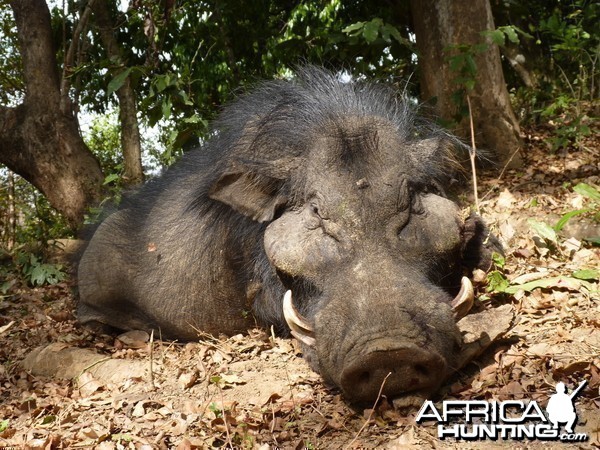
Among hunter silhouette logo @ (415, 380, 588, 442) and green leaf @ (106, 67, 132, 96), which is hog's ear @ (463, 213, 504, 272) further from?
green leaf @ (106, 67, 132, 96)

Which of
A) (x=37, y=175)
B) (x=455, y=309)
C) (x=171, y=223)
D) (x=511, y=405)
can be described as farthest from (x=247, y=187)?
(x=37, y=175)

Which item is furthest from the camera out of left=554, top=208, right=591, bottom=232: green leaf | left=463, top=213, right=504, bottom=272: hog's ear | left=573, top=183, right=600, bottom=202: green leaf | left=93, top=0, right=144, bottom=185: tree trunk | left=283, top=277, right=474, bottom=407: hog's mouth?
left=93, top=0, right=144, bottom=185: tree trunk

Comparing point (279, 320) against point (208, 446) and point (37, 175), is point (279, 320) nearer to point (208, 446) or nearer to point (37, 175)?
point (208, 446)

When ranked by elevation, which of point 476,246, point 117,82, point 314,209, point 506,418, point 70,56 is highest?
point 70,56

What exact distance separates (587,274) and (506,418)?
1632mm

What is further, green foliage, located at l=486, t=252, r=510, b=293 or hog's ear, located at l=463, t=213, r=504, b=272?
hog's ear, located at l=463, t=213, r=504, b=272

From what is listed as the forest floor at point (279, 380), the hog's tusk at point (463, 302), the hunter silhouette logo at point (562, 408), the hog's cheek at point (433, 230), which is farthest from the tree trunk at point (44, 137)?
the hunter silhouette logo at point (562, 408)

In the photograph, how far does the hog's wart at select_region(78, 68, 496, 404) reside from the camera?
3.10 metres

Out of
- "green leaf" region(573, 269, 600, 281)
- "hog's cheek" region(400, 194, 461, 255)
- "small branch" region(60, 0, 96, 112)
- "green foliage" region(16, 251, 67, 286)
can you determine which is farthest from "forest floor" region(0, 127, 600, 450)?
"small branch" region(60, 0, 96, 112)

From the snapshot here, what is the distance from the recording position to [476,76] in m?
6.83

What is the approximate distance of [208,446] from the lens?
10.2 feet

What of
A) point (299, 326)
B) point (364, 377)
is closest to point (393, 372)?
point (364, 377)

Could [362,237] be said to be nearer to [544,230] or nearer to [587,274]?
[587,274]

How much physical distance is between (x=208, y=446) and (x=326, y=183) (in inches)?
60.2
